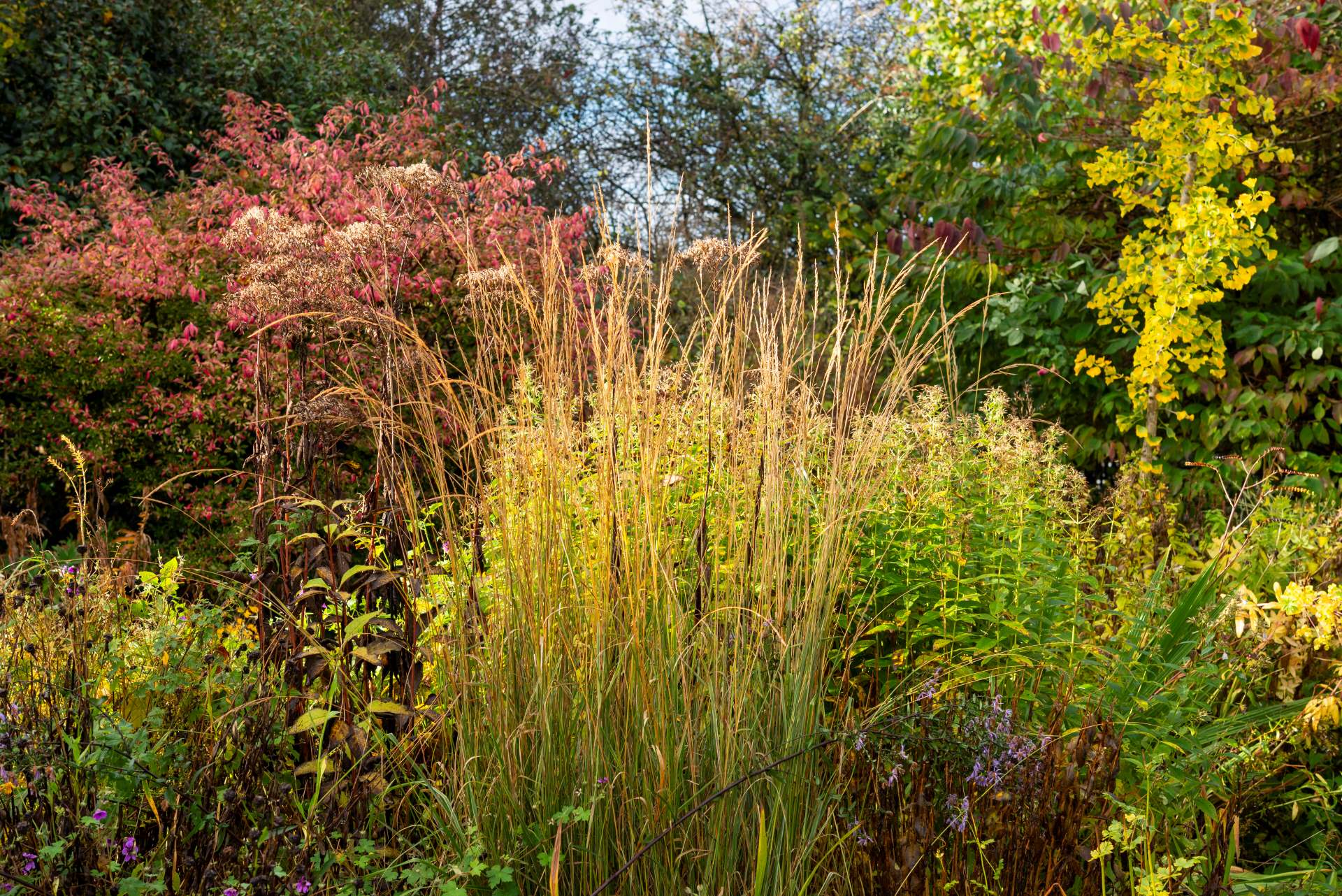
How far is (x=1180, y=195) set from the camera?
6.12 meters

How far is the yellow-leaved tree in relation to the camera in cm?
555

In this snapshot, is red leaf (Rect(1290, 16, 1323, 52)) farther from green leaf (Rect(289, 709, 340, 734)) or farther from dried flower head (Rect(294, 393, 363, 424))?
green leaf (Rect(289, 709, 340, 734))

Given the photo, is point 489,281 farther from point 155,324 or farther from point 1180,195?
point 1180,195

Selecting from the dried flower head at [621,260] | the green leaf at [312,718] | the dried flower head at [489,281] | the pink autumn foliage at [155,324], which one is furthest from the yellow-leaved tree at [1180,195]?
the green leaf at [312,718]

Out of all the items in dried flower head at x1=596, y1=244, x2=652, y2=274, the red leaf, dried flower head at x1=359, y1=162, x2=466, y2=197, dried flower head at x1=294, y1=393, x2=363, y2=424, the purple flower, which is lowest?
the purple flower

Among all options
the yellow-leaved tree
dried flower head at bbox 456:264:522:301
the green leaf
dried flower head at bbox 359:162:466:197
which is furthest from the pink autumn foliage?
the green leaf

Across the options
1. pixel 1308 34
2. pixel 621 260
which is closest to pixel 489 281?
pixel 621 260

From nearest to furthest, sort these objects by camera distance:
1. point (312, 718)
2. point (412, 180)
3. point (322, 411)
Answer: point (312, 718) < point (322, 411) < point (412, 180)

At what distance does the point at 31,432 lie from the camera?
239 inches

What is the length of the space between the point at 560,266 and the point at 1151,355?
400cm

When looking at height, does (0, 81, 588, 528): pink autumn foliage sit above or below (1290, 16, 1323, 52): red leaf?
below

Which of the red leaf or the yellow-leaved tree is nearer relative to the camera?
the yellow-leaved tree

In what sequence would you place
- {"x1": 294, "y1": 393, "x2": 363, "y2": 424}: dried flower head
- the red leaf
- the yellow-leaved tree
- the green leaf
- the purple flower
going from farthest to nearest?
the red leaf
the yellow-leaved tree
the purple flower
{"x1": 294, "y1": 393, "x2": 363, "y2": 424}: dried flower head
the green leaf

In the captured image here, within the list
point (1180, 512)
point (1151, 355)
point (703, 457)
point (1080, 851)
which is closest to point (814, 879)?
point (1080, 851)
